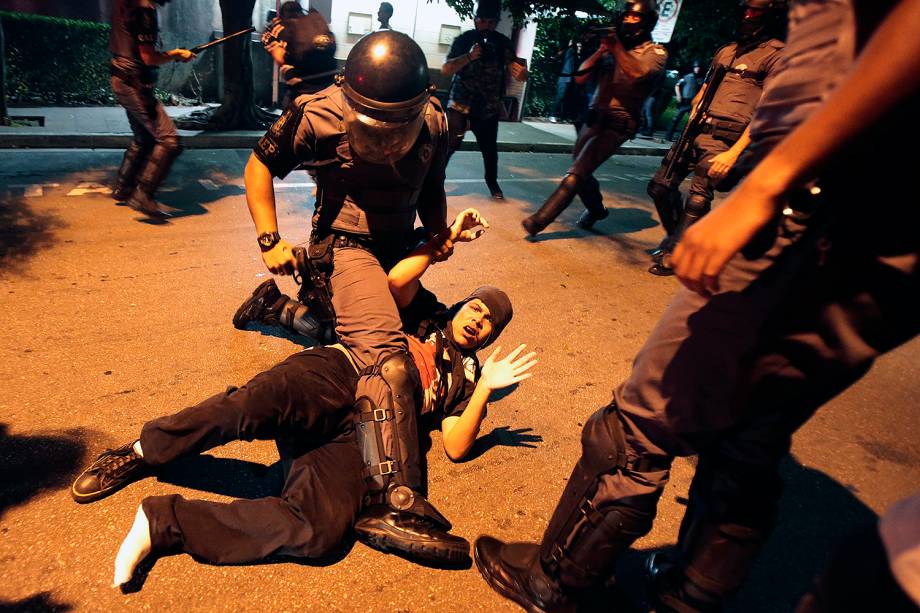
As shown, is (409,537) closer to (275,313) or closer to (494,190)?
(275,313)

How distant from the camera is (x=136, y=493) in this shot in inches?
77.2

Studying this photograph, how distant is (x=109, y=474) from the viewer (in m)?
1.92

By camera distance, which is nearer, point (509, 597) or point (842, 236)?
point (842, 236)

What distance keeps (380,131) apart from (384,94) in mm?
141

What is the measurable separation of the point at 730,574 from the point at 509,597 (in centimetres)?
65

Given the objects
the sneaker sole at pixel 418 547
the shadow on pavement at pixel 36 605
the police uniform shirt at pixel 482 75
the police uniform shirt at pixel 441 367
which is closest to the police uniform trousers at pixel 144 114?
the police uniform shirt at pixel 482 75

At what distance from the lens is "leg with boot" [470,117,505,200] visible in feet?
19.9

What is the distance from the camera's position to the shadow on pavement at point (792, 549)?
1.90m

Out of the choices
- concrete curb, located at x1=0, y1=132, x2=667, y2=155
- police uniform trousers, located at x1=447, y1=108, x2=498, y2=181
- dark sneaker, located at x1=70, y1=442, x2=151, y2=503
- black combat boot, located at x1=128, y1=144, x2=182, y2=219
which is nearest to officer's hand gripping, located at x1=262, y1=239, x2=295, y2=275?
dark sneaker, located at x1=70, y1=442, x2=151, y2=503

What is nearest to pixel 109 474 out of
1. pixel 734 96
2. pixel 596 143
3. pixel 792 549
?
pixel 792 549

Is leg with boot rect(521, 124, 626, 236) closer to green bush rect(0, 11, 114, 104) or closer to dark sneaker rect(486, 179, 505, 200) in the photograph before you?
dark sneaker rect(486, 179, 505, 200)

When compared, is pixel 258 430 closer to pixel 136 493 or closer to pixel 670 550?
pixel 136 493

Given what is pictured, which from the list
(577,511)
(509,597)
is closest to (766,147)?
(577,511)

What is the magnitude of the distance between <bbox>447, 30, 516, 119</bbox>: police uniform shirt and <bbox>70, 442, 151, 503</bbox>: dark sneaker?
190 inches
